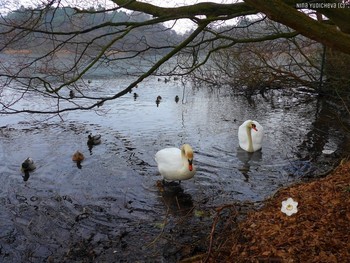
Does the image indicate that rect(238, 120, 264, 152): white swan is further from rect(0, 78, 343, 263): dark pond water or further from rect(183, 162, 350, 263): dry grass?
rect(183, 162, 350, 263): dry grass

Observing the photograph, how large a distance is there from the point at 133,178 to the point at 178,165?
4.15 ft

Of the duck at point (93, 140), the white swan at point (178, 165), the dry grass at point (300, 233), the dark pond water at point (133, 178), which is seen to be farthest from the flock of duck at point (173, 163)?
the dry grass at point (300, 233)

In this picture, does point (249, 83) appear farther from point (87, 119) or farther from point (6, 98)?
point (6, 98)

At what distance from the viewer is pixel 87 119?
14.8 m

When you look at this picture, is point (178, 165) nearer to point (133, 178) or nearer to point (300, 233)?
point (133, 178)

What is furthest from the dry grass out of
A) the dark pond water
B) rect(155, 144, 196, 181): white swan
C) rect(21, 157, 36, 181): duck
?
rect(21, 157, 36, 181): duck

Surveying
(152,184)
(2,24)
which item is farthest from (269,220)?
(2,24)

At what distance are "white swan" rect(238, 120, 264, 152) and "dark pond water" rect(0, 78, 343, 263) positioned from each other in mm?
277

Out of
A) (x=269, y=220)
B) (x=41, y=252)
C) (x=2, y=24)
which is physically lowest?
(x=41, y=252)

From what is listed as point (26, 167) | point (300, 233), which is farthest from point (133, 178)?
point (300, 233)

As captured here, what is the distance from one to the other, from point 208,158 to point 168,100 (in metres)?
10.5

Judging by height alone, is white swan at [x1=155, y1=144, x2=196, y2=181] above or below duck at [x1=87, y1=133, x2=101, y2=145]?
above

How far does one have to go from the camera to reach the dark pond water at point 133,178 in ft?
17.6

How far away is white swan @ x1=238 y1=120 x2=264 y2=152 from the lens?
973 centimetres
